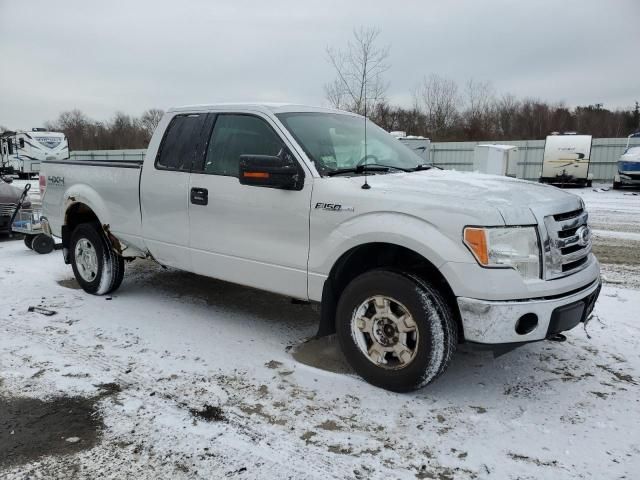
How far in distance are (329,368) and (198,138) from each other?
7.59 feet

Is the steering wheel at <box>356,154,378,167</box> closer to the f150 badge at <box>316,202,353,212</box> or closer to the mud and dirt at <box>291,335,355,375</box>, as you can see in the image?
the f150 badge at <box>316,202,353,212</box>

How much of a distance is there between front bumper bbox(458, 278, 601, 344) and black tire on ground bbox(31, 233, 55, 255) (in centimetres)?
693

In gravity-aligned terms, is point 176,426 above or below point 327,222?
below

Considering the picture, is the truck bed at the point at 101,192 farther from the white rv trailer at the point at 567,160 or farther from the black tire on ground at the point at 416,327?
the white rv trailer at the point at 567,160

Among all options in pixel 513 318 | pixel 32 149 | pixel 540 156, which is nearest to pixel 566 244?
pixel 513 318

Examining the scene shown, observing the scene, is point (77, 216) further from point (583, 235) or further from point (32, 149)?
point (32, 149)

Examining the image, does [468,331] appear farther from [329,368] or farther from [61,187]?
[61,187]


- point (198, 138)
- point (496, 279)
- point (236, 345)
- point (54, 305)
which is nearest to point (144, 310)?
point (54, 305)

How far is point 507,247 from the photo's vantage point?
304cm

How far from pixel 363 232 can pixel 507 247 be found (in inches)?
35.9

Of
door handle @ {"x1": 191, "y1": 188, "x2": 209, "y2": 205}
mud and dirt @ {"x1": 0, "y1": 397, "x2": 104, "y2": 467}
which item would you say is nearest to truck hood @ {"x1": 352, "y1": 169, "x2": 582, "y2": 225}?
door handle @ {"x1": 191, "y1": 188, "x2": 209, "y2": 205}

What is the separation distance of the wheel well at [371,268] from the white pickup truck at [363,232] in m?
0.01

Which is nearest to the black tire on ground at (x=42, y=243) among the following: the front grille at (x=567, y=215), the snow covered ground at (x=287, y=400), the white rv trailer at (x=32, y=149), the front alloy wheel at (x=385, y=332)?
the snow covered ground at (x=287, y=400)

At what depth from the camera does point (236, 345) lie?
4.30 meters
